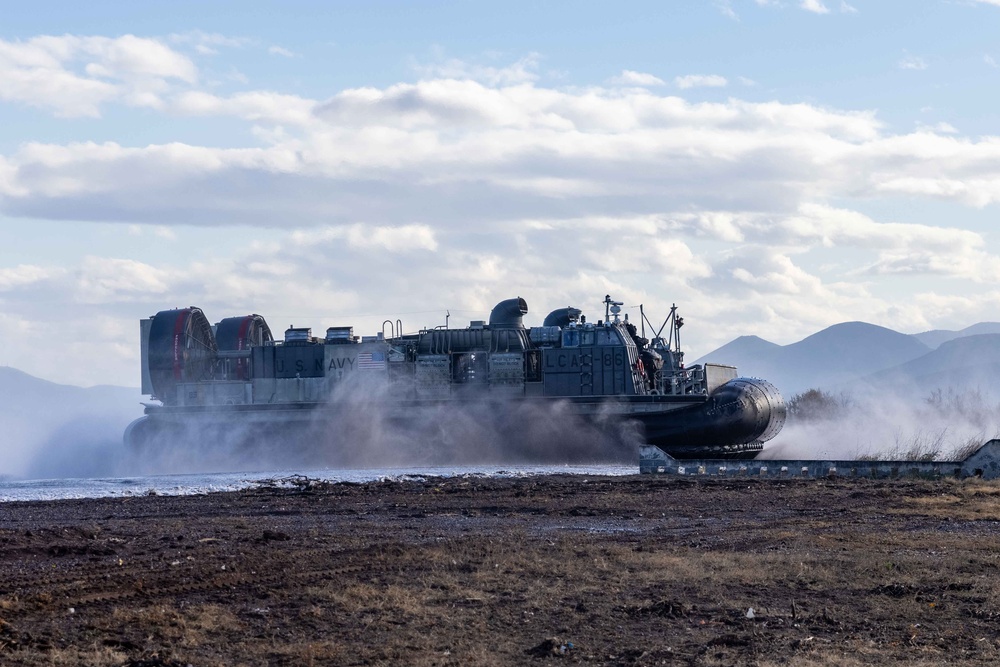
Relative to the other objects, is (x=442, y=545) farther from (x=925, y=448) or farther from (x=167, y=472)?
(x=925, y=448)

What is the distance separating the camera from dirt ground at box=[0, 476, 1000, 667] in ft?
24.5

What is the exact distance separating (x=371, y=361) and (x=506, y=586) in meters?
23.2

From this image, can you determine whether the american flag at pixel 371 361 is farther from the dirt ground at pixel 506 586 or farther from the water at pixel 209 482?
the dirt ground at pixel 506 586

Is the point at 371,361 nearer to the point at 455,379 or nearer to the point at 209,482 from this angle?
the point at 455,379

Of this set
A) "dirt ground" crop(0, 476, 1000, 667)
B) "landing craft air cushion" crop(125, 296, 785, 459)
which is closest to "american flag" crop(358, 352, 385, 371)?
"landing craft air cushion" crop(125, 296, 785, 459)

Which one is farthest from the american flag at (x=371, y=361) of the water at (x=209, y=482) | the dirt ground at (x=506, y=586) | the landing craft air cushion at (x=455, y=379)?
the dirt ground at (x=506, y=586)

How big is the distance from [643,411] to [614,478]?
7.04 meters

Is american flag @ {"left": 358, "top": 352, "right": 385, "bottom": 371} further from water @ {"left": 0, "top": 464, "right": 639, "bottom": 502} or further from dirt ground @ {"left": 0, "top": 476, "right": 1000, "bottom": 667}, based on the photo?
dirt ground @ {"left": 0, "top": 476, "right": 1000, "bottom": 667}

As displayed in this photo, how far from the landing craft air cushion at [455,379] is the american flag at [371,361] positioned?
3 centimetres

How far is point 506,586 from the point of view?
964 cm

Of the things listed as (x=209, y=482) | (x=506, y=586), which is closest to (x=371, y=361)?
(x=209, y=482)

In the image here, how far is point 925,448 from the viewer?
3428 cm

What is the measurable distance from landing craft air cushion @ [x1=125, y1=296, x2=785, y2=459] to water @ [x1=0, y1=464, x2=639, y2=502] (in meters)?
2.16

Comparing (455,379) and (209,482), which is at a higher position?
(455,379)
